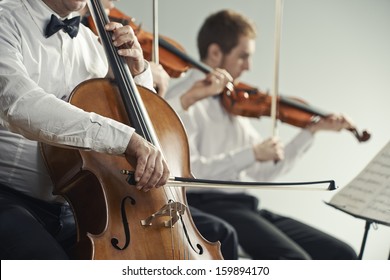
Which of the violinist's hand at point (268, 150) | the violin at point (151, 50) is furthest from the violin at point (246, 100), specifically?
the violinist's hand at point (268, 150)

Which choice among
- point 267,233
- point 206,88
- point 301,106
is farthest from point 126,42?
point 301,106

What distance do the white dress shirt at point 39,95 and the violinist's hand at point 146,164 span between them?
0.02 metres

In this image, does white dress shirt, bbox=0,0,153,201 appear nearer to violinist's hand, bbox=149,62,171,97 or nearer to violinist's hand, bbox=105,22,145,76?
violinist's hand, bbox=105,22,145,76

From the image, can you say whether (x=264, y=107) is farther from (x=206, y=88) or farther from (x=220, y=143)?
(x=206, y=88)

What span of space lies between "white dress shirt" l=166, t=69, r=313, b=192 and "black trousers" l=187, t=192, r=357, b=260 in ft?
0.34

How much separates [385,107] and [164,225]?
2.72 m

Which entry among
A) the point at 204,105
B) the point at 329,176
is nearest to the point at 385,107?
the point at 329,176

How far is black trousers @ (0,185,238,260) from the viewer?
140 cm

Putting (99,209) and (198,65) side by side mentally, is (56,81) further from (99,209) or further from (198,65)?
(198,65)

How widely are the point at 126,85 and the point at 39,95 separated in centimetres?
22

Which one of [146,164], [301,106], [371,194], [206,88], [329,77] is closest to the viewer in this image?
[146,164]

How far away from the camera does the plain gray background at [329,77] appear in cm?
368

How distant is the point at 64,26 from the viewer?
1596 mm

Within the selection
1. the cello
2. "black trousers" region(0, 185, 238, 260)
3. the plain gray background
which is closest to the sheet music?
the cello
